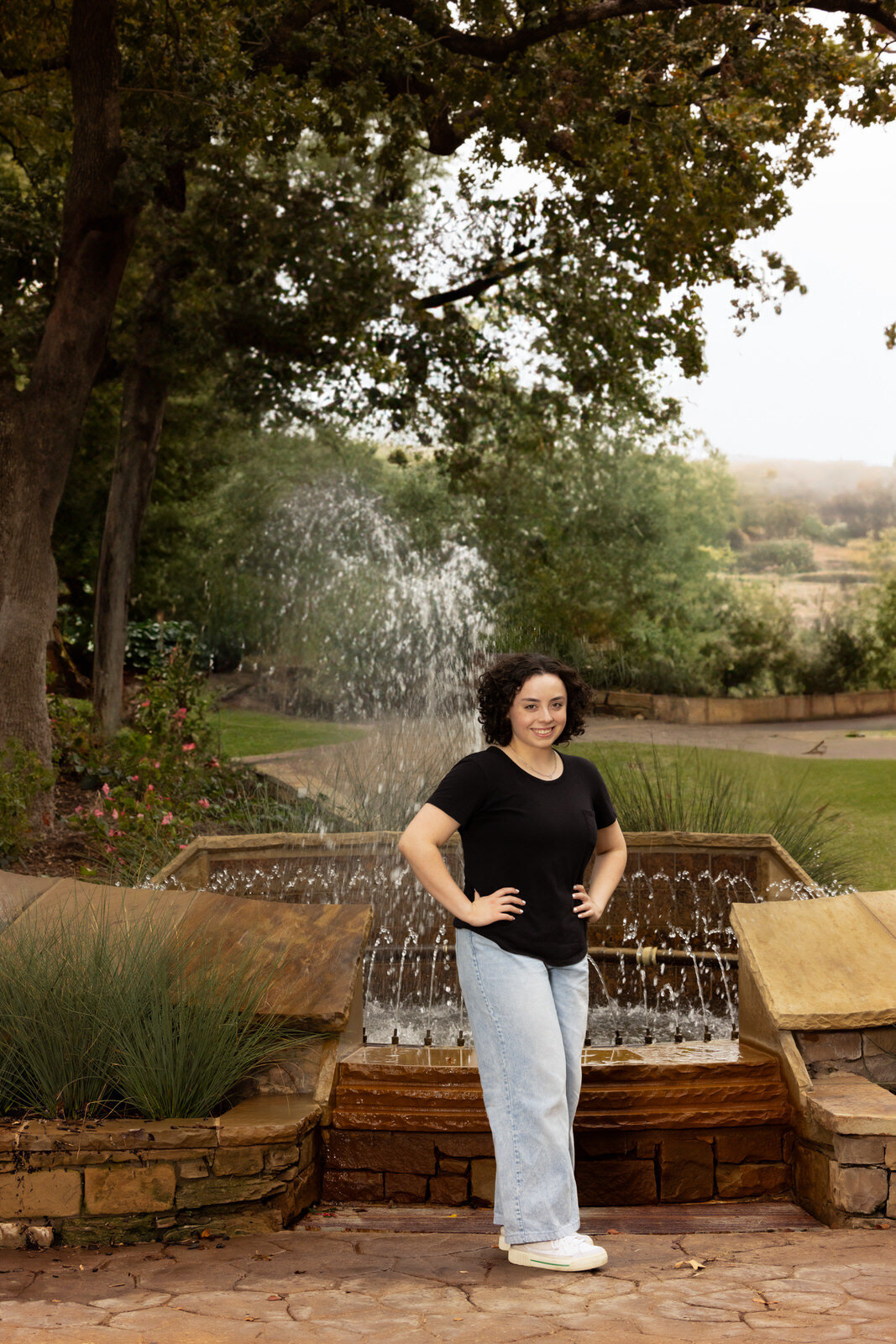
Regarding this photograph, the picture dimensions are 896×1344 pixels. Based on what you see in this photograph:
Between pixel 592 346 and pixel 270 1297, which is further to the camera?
pixel 592 346

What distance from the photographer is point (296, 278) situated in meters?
10.6

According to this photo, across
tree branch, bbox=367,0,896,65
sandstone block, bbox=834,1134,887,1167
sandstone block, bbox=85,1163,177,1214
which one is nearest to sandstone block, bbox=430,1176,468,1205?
sandstone block, bbox=85,1163,177,1214

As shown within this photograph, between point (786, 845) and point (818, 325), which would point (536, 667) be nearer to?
point (786, 845)

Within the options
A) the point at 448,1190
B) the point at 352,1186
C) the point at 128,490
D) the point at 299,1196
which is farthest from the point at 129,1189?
the point at 128,490

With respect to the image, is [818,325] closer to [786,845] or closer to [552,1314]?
[786,845]

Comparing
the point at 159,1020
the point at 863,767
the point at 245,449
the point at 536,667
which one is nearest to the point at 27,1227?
the point at 159,1020

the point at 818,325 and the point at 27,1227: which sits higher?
the point at 818,325

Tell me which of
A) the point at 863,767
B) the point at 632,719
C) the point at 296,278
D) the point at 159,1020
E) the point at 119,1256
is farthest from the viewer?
the point at 632,719

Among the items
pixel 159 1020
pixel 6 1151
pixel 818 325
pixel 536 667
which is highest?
pixel 818 325

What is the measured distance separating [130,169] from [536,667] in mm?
6929

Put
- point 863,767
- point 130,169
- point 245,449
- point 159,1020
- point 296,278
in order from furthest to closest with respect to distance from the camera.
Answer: point 245,449 → point 863,767 → point 296,278 → point 130,169 → point 159,1020

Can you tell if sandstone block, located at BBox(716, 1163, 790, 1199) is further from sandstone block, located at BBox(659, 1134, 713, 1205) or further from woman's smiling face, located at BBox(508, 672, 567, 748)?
woman's smiling face, located at BBox(508, 672, 567, 748)

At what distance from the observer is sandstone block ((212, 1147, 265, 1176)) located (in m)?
3.06

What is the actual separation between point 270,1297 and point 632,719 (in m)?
14.1
